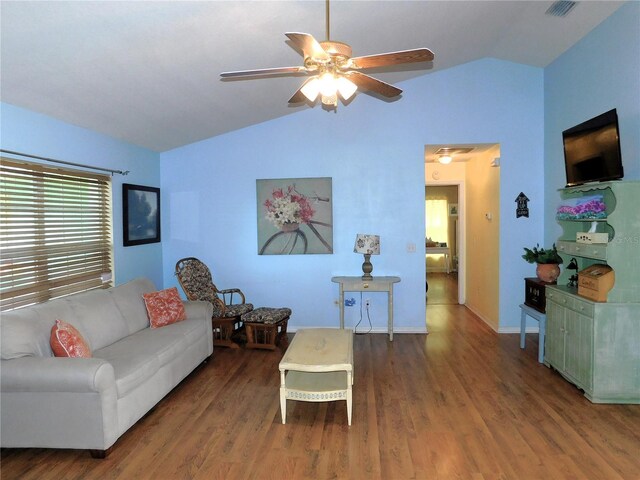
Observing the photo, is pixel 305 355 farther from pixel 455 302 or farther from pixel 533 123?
pixel 455 302

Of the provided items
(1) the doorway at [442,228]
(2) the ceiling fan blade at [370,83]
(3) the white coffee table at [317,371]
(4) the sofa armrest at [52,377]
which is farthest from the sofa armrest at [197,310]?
(1) the doorway at [442,228]

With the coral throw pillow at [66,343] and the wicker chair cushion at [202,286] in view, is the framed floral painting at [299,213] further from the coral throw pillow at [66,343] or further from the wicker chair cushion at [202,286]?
the coral throw pillow at [66,343]

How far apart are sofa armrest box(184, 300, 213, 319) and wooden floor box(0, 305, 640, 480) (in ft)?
1.78

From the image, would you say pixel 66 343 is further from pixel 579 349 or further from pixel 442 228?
pixel 442 228

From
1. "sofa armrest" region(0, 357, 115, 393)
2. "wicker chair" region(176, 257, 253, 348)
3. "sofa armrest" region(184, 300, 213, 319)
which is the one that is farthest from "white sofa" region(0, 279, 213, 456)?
"wicker chair" region(176, 257, 253, 348)

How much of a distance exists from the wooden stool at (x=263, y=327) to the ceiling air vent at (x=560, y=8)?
409cm

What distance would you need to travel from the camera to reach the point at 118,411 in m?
2.69

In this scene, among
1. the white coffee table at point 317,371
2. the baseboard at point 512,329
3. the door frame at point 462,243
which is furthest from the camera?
the door frame at point 462,243

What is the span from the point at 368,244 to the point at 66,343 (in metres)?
3.35

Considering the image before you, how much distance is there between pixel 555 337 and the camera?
3.88 meters

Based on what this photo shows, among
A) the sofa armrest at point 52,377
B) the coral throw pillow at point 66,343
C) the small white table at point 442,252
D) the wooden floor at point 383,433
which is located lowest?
the wooden floor at point 383,433

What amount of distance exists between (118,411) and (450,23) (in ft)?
13.7

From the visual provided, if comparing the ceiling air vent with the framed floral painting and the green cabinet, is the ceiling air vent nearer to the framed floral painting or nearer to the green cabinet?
the green cabinet

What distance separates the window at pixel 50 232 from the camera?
Result: 3.14 m
